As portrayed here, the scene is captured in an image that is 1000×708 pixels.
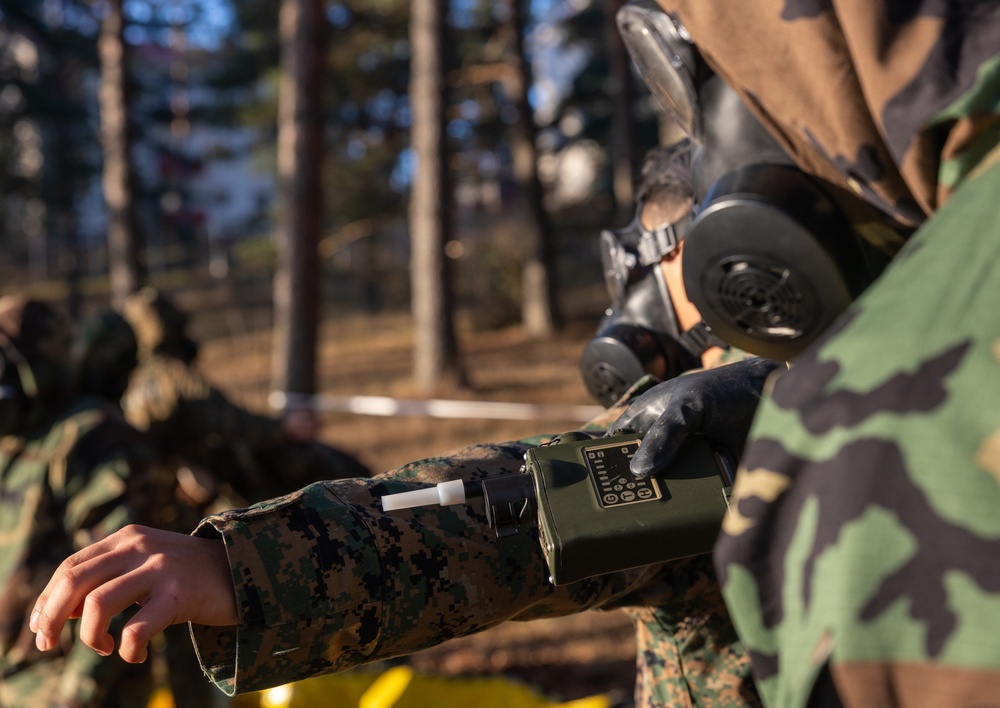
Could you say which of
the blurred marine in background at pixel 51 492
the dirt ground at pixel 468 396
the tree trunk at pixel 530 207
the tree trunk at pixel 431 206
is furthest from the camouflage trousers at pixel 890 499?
the tree trunk at pixel 530 207

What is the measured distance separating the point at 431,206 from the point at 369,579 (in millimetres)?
10925

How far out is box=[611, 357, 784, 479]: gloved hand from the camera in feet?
4.42

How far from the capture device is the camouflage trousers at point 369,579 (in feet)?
4.39

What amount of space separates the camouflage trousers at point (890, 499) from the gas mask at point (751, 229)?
1.33ft

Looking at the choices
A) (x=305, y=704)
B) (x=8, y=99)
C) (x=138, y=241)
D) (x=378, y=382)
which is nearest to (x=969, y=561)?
(x=305, y=704)

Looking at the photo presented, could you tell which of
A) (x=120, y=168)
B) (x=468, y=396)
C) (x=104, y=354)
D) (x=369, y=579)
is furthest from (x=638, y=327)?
(x=120, y=168)

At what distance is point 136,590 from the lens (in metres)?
1.20

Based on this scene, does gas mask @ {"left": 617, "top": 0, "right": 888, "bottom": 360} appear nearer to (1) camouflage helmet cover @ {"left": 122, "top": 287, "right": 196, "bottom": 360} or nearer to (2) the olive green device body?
(2) the olive green device body

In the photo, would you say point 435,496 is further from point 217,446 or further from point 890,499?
point 217,446

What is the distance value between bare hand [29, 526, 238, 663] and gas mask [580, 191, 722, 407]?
0.97 m

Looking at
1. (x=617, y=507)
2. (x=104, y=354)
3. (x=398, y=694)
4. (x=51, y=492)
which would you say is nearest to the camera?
(x=617, y=507)

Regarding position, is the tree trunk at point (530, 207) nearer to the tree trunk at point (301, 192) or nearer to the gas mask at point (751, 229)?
the tree trunk at point (301, 192)

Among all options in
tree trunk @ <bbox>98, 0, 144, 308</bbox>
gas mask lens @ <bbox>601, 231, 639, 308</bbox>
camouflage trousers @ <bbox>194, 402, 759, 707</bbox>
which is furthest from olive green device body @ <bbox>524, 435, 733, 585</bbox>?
tree trunk @ <bbox>98, 0, 144, 308</bbox>

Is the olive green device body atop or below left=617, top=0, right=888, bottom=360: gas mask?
below
